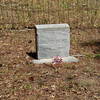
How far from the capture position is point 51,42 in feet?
22.4

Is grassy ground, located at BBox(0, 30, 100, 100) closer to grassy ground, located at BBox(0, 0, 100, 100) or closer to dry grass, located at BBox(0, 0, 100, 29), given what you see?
grassy ground, located at BBox(0, 0, 100, 100)

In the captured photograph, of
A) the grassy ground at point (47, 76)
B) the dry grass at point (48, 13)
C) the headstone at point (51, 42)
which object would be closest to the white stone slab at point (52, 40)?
the headstone at point (51, 42)

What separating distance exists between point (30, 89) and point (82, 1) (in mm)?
7714

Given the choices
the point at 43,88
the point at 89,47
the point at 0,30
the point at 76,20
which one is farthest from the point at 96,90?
the point at 76,20

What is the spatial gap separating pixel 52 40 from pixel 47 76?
1.03 m

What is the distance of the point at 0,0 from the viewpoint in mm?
12586

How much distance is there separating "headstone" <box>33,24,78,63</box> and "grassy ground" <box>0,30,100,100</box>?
270mm

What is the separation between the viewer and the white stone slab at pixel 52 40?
6742mm

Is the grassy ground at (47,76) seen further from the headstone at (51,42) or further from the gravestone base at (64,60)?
the headstone at (51,42)

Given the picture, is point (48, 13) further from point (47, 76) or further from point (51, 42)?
point (47, 76)

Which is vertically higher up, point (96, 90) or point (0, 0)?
point (0, 0)

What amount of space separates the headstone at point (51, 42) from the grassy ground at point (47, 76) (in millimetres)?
270

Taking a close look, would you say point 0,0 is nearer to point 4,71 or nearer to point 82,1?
point 82,1

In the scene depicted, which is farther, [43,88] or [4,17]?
[4,17]
